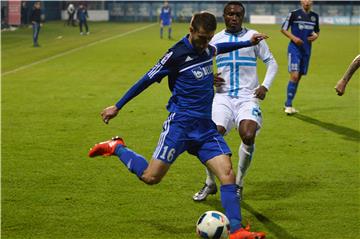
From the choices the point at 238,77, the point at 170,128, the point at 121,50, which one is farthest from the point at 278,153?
the point at 121,50

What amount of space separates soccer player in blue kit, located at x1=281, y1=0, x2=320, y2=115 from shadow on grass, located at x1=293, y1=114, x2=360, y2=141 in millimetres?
534

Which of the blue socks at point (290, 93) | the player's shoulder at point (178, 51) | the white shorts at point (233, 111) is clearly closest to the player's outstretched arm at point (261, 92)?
the white shorts at point (233, 111)

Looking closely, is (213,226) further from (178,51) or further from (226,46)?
(226,46)

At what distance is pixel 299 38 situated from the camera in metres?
15.9

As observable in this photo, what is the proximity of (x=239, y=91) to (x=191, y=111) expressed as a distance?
6.26 ft

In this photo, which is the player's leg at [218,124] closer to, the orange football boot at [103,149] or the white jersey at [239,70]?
the white jersey at [239,70]

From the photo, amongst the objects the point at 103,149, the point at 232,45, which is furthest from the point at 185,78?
the point at 103,149

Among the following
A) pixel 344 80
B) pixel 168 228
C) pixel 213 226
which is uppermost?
pixel 344 80

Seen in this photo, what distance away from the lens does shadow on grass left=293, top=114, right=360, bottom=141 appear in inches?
509

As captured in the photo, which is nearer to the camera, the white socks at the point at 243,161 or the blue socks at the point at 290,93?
the white socks at the point at 243,161

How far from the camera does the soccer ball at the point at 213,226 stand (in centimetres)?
654

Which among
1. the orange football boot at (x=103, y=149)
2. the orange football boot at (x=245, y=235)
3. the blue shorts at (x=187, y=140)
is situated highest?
the blue shorts at (x=187, y=140)

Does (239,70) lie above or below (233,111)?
above

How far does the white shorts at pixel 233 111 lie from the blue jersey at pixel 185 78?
1.36 metres
